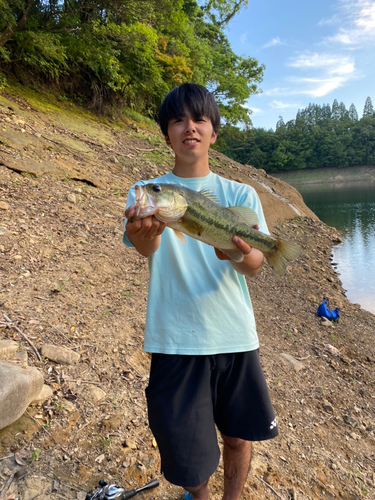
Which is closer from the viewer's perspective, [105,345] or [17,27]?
[105,345]

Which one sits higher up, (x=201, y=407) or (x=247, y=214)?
(x=247, y=214)

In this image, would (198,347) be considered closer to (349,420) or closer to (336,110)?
(349,420)

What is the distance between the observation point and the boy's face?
219 cm

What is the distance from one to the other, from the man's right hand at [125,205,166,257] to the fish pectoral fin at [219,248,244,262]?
1.27 ft

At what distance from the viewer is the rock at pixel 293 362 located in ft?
17.2

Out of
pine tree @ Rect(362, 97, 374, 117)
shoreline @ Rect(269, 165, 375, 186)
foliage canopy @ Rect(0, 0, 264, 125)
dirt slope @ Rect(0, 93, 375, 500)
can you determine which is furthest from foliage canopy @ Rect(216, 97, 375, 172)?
dirt slope @ Rect(0, 93, 375, 500)

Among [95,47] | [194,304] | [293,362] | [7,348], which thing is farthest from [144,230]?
[95,47]

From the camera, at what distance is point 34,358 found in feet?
11.0

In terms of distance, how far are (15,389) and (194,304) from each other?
158 cm

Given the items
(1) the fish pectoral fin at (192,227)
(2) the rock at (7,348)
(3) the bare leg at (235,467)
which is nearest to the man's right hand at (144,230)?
(1) the fish pectoral fin at (192,227)

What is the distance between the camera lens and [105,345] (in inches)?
157

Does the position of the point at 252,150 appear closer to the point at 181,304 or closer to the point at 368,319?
the point at 368,319

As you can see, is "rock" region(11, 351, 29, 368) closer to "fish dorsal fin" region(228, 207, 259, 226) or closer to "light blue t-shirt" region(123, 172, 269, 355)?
"light blue t-shirt" region(123, 172, 269, 355)

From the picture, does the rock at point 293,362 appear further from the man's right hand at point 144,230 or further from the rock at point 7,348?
the man's right hand at point 144,230
